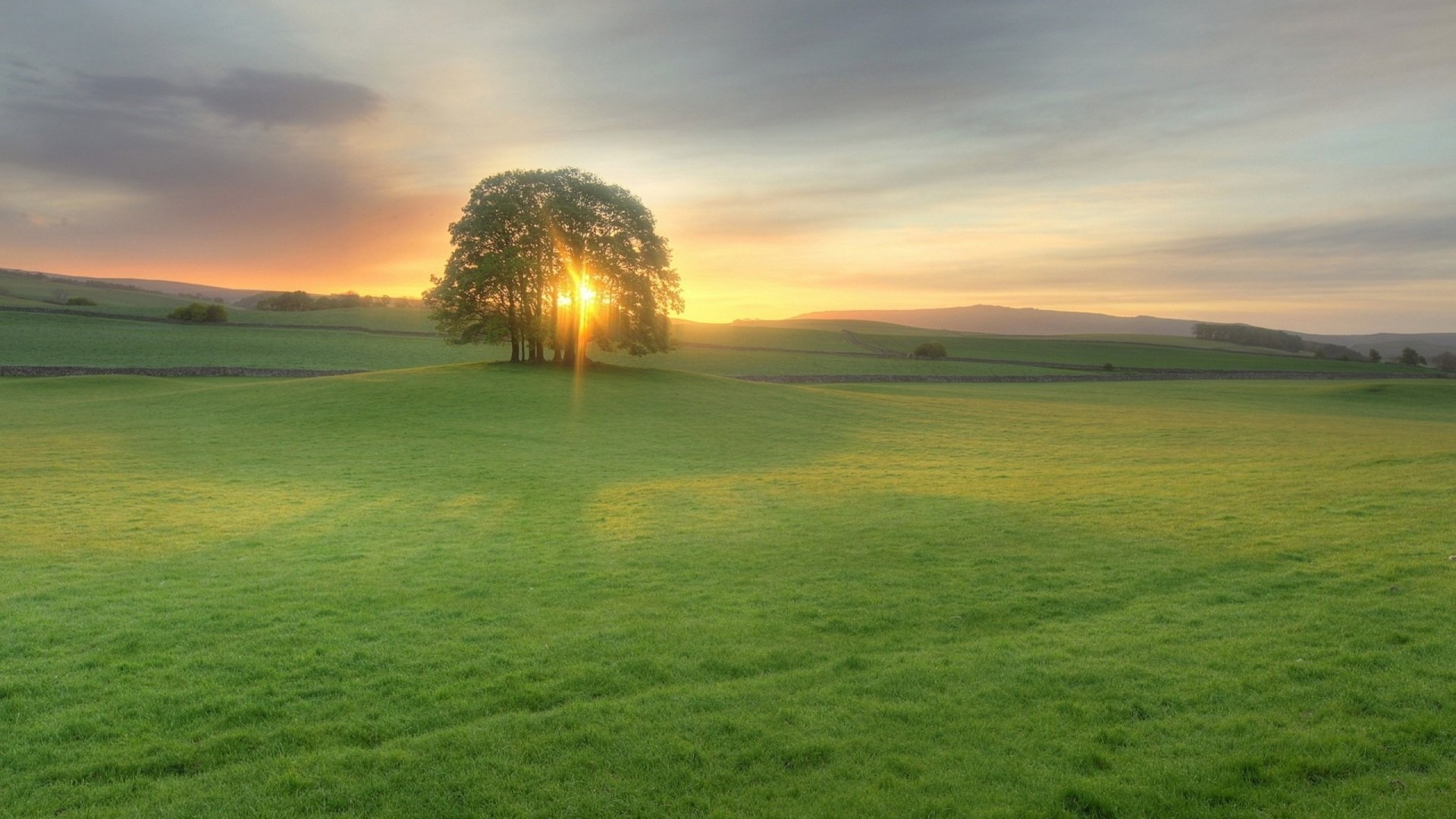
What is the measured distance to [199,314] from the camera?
320 feet

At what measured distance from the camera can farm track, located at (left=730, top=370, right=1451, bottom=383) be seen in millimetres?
84406

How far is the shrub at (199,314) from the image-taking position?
97.3 m

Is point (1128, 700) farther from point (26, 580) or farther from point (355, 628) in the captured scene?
point (26, 580)

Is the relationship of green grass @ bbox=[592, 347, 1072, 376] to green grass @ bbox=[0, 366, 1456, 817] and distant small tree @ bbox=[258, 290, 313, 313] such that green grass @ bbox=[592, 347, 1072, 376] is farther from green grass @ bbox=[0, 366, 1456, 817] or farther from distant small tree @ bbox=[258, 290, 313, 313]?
distant small tree @ bbox=[258, 290, 313, 313]

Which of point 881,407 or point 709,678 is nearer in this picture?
point 709,678

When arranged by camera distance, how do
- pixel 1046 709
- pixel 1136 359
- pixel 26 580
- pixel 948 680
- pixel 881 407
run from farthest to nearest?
pixel 1136 359
pixel 881 407
pixel 26 580
pixel 948 680
pixel 1046 709

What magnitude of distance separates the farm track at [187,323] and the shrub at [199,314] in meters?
1.38

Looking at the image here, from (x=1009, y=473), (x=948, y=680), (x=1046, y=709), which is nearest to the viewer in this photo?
(x=1046, y=709)

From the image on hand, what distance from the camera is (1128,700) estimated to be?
924cm

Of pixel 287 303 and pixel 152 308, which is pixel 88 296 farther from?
pixel 287 303

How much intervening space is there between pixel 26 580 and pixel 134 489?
1011 cm

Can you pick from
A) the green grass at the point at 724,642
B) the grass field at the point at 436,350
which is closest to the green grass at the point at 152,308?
the grass field at the point at 436,350

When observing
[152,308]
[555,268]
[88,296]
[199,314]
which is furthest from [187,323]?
[555,268]

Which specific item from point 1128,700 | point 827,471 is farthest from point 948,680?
point 827,471
